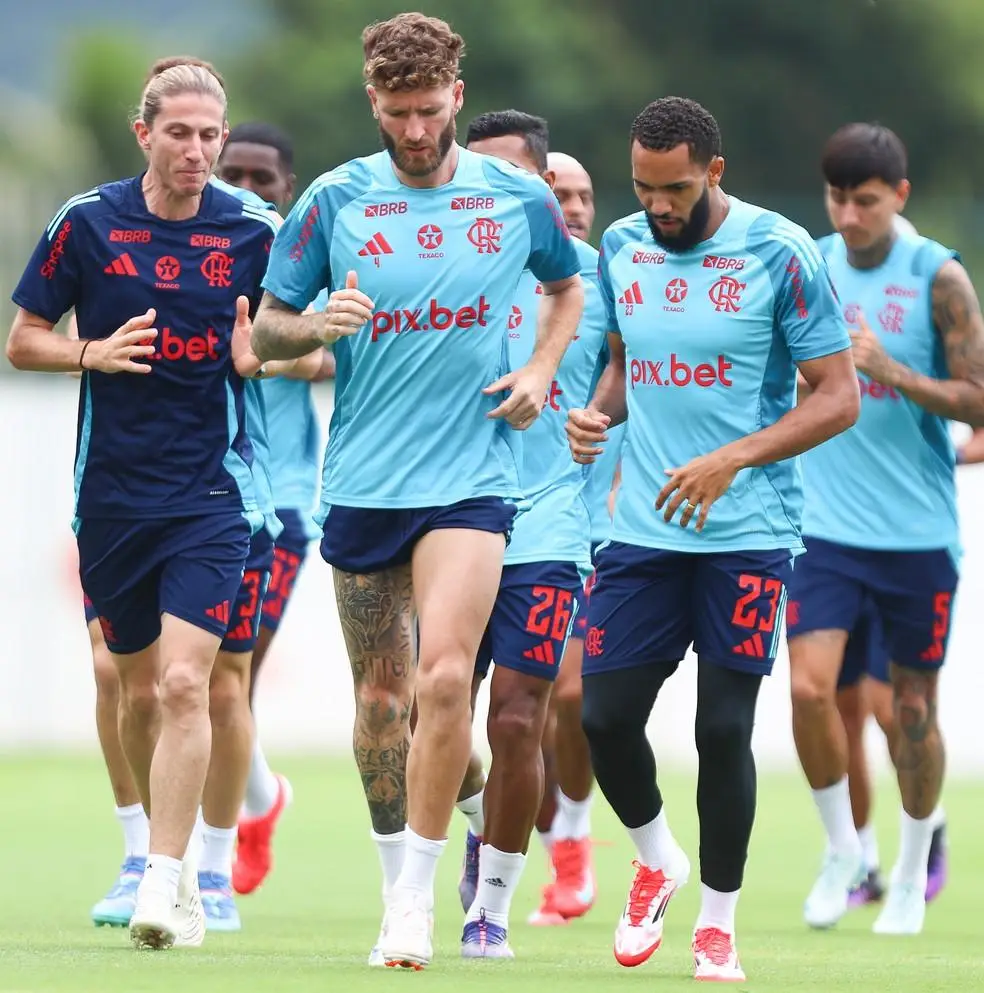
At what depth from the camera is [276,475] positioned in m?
10.1

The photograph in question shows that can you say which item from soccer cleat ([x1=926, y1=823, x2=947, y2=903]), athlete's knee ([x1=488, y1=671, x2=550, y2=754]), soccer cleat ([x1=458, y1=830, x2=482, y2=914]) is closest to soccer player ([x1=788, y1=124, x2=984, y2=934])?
soccer cleat ([x1=926, y1=823, x2=947, y2=903])

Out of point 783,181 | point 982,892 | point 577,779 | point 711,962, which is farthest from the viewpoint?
point 783,181

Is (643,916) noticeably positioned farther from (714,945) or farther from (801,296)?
(801,296)

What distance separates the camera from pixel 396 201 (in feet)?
23.4

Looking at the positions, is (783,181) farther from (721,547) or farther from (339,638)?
(721,547)

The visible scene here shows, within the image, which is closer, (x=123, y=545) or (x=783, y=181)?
(x=123, y=545)

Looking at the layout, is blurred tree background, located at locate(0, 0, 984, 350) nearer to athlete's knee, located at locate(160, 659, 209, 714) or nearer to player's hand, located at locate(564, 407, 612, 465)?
player's hand, located at locate(564, 407, 612, 465)

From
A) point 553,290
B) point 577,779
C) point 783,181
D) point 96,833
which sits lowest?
point 96,833

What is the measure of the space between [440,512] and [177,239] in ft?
4.31

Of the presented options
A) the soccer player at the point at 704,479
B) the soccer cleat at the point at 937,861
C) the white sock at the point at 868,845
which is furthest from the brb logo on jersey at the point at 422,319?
the soccer cleat at the point at 937,861


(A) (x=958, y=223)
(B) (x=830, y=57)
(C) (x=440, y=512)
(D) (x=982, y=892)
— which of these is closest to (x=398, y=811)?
(C) (x=440, y=512)

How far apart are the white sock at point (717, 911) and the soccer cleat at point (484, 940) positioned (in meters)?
0.76

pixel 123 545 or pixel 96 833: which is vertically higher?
pixel 123 545

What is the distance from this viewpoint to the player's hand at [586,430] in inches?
288
